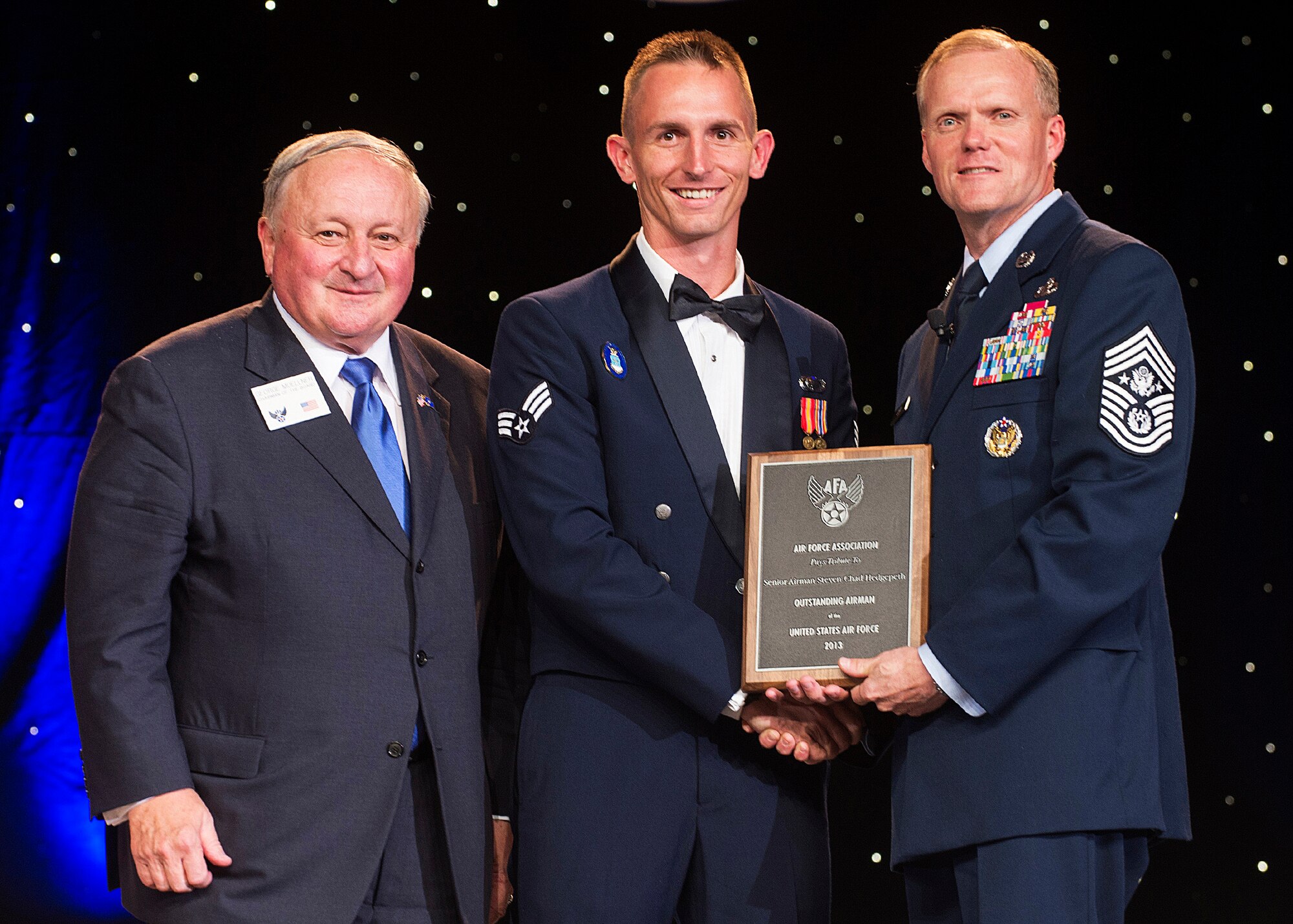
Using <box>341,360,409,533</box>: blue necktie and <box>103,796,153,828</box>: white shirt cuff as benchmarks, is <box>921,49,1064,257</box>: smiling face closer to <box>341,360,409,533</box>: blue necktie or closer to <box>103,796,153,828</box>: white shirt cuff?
<box>341,360,409,533</box>: blue necktie

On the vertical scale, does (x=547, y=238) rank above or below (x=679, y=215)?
above

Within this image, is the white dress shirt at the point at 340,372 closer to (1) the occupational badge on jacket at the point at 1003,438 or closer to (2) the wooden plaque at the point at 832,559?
(2) the wooden plaque at the point at 832,559

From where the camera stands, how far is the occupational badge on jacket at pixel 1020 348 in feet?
7.59

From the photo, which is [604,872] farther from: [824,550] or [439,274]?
[439,274]

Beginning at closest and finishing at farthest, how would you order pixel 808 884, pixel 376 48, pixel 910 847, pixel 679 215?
pixel 910 847
pixel 808 884
pixel 679 215
pixel 376 48

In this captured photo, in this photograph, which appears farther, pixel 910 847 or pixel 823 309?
pixel 823 309

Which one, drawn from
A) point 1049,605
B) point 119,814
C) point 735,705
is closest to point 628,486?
point 735,705

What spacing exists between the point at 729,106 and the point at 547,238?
4.82ft

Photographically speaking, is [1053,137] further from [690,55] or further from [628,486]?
[628,486]

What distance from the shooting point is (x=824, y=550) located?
239cm

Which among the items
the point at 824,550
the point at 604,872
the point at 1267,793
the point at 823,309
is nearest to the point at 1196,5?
the point at 823,309

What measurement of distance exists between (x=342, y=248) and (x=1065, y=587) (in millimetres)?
1508

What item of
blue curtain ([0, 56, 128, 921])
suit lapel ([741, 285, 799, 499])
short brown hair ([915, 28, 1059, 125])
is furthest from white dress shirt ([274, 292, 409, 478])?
blue curtain ([0, 56, 128, 921])

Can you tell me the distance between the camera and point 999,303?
7.95ft
